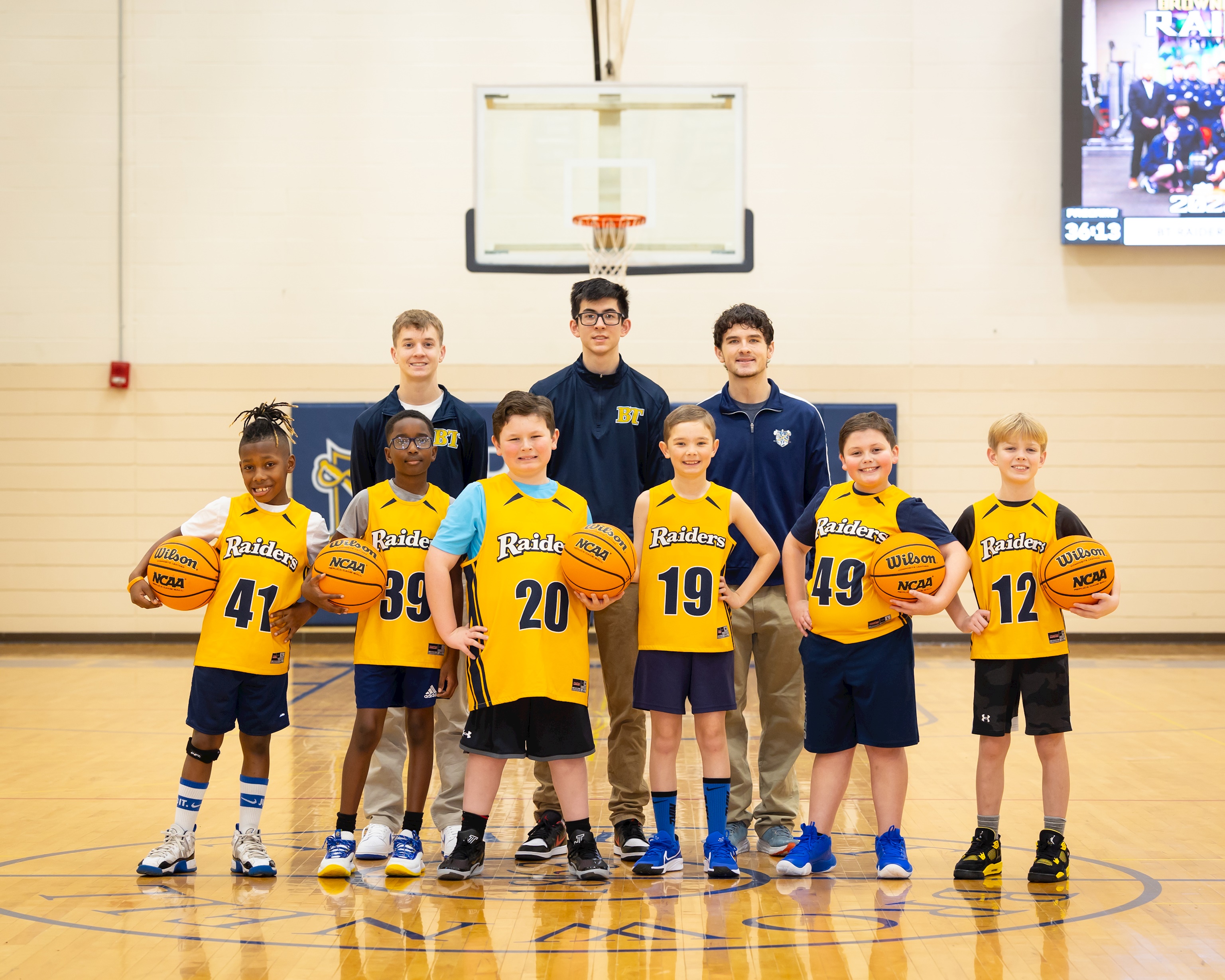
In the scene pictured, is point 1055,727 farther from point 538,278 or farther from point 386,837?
point 538,278

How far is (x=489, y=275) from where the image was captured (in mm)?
9945

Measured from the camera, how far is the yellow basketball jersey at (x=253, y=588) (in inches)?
149

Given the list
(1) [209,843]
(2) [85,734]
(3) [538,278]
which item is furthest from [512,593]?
(3) [538,278]

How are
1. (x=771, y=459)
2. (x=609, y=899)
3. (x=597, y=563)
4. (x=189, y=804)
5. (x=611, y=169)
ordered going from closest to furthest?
(x=609, y=899)
(x=597, y=563)
(x=189, y=804)
(x=771, y=459)
(x=611, y=169)

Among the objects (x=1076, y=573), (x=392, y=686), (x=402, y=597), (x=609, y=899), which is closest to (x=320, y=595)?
(x=402, y=597)

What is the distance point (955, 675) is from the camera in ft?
27.7

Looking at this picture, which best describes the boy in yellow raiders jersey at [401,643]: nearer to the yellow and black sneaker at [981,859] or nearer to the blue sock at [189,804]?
the blue sock at [189,804]

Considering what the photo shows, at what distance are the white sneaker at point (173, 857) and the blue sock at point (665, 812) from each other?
1.56 m

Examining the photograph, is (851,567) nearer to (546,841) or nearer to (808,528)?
(808,528)

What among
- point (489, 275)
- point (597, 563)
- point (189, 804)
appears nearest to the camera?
point (597, 563)

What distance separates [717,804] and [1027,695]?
1.09 m

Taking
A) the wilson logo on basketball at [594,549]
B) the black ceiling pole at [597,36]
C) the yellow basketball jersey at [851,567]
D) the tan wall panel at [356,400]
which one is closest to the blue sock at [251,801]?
the wilson logo on basketball at [594,549]

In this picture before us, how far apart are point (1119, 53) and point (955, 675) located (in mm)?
5567

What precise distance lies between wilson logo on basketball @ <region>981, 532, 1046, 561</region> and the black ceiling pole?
5724mm
